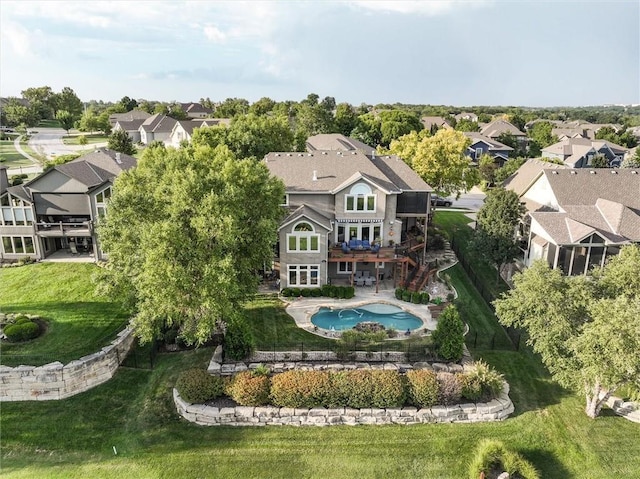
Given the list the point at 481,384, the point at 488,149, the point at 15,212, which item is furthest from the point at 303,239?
the point at 488,149

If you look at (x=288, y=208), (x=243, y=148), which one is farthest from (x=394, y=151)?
(x=288, y=208)

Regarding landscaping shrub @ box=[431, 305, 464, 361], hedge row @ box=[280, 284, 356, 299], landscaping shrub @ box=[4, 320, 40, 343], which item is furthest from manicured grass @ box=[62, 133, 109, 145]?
landscaping shrub @ box=[431, 305, 464, 361]

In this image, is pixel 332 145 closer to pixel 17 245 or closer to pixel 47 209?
pixel 47 209

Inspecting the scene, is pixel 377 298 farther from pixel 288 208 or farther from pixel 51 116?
pixel 51 116

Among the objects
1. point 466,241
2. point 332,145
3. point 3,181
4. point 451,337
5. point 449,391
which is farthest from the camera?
point 332,145

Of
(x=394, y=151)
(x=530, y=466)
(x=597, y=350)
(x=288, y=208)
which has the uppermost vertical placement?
(x=394, y=151)

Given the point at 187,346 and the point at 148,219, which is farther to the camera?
the point at 187,346
